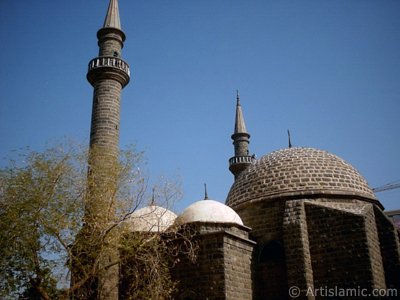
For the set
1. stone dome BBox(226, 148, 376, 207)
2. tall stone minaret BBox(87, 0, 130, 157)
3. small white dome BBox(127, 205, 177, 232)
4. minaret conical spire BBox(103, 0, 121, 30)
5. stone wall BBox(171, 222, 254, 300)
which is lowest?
stone wall BBox(171, 222, 254, 300)

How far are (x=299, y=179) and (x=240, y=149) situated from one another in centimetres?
1091

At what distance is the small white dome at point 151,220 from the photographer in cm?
1214

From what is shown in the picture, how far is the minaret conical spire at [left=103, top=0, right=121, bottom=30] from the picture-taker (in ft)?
54.7

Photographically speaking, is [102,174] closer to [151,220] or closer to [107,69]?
[151,220]

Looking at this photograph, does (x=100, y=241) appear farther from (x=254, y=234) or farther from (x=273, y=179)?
(x=273, y=179)

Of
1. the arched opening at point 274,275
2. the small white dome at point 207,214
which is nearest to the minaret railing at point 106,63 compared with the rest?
the small white dome at point 207,214

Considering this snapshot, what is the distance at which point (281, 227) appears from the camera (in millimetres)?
13438

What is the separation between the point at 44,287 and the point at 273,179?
8008 mm

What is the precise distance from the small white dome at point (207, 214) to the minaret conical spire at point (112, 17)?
26.6 ft

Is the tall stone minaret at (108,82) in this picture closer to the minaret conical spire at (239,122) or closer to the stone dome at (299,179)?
the stone dome at (299,179)

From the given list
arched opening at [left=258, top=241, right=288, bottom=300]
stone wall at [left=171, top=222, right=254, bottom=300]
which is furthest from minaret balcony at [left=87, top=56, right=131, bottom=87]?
arched opening at [left=258, top=241, right=288, bottom=300]

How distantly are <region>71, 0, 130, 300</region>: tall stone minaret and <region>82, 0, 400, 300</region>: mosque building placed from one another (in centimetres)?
5

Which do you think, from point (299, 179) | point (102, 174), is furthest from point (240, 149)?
point (102, 174)

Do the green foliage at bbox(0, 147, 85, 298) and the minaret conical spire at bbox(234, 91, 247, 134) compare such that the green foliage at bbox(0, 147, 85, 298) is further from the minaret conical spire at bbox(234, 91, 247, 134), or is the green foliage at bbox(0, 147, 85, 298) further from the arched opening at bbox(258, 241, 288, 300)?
the minaret conical spire at bbox(234, 91, 247, 134)
